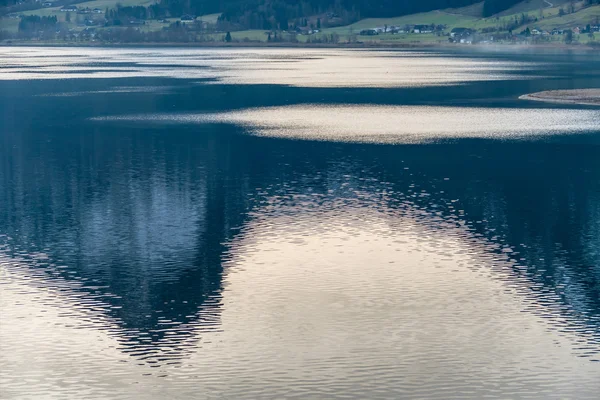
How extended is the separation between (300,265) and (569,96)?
335 feet

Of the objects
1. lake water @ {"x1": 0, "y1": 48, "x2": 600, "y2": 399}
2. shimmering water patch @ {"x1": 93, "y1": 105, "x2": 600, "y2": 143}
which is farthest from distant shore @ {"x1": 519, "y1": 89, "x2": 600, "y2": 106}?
lake water @ {"x1": 0, "y1": 48, "x2": 600, "y2": 399}

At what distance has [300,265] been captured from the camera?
45.6 meters

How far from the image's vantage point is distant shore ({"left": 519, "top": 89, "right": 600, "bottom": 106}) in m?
136

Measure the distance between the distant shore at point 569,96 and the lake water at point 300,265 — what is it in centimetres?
3761

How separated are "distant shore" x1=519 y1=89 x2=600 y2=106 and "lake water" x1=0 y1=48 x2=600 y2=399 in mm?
37611

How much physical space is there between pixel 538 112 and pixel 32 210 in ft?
249

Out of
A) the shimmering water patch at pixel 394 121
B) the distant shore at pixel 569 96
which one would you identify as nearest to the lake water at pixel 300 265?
the shimmering water patch at pixel 394 121

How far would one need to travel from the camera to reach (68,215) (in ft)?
190

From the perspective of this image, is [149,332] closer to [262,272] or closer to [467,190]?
[262,272]

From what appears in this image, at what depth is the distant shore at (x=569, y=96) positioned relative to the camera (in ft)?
445

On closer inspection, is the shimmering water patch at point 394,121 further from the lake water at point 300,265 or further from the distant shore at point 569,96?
the distant shore at point 569,96

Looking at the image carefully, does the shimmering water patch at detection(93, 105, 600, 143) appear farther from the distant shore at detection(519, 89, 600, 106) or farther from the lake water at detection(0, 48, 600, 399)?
the distant shore at detection(519, 89, 600, 106)

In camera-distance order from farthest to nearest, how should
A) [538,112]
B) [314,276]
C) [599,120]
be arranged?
1. [538,112]
2. [599,120]
3. [314,276]

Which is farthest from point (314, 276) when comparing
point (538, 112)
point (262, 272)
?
point (538, 112)
